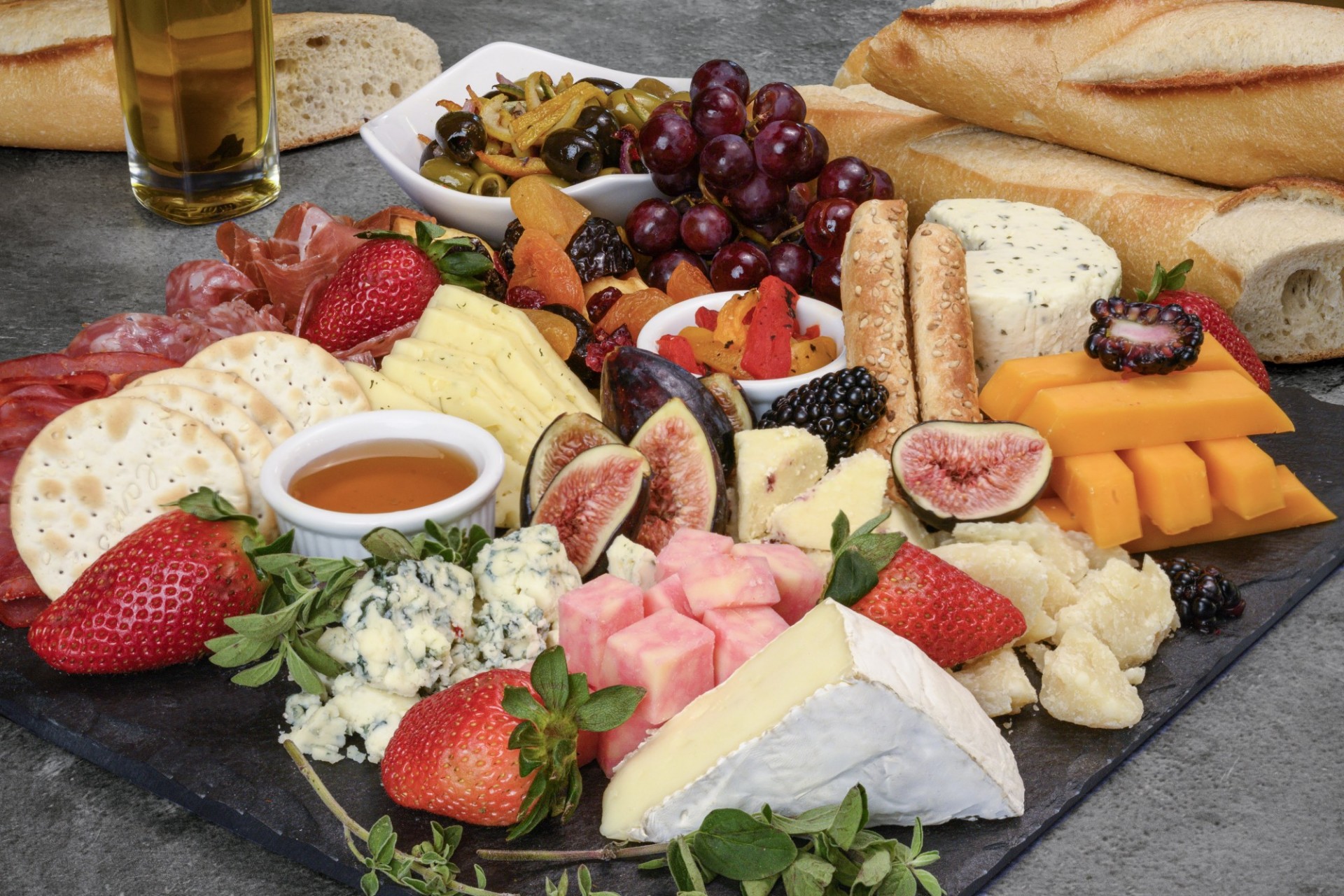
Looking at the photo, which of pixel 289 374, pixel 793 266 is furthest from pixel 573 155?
pixel 289 374

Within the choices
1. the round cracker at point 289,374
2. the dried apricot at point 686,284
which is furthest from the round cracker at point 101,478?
the dried apricot at point 686,284

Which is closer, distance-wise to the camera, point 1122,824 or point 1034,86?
point 1122,824

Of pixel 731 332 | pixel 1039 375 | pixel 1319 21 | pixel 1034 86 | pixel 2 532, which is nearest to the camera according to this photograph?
pixel 2 532

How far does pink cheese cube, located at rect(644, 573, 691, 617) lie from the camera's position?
1523 mm

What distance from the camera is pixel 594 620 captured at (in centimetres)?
145

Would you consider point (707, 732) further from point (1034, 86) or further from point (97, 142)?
point (97, 142)

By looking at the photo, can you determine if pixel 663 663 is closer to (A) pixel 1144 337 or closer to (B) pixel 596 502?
(B) pixel 596 502

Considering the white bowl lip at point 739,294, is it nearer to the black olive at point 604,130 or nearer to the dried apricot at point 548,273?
the dried apricot at point 548,273

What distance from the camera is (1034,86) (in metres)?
2.62

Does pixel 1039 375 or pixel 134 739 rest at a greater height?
pixel 1039 375

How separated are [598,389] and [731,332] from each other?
0.26m

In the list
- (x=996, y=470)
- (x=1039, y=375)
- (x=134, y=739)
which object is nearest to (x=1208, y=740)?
(x=996, y=470)

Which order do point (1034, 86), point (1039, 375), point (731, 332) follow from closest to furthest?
point (1039, 375) → point (731, 332) → point (1034, 86)

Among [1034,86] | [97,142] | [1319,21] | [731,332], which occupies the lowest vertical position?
[97,142]
